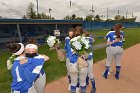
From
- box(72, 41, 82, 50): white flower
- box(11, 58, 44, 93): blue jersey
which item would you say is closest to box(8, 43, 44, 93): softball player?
box(11, 58, 44, 93): blue jersey

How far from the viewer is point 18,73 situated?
3648 mm

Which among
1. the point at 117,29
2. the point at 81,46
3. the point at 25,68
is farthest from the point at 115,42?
the point at 25,68

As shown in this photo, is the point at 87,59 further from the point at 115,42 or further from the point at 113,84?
the point at 113,84

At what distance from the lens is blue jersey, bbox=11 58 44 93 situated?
11.9 ft

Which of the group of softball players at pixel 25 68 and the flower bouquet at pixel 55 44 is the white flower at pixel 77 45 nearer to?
the flower bouquet at pixel 55 44

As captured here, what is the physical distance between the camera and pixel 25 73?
11.9 ft

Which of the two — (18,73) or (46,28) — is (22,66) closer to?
(18,73)

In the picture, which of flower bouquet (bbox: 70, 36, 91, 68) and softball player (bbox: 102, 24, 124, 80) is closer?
flower bouquet (bbox: 70, 36, 91, 68)

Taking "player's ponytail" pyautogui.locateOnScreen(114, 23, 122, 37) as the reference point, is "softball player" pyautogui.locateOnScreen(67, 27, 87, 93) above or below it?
below

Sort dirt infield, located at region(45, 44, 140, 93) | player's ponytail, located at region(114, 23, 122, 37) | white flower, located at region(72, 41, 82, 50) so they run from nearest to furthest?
white flower, located at region(72, 41, 82, 50)
dirt infield, located at region(45, 44, 140, 93)
player's ponytail, located at region(114, 23, 122, 37)

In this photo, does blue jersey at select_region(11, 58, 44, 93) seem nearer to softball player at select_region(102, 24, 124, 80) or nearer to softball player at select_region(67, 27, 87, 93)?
softball player at select_region(67, 27, 87, 93)

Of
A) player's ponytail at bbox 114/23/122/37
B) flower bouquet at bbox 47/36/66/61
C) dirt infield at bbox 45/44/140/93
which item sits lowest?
dirt infield at bbox 45/44/140/93

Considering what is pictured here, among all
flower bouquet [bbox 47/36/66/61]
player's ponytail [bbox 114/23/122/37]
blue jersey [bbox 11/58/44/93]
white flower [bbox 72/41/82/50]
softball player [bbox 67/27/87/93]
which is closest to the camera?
blue jersey [bbox 11/58/44/93]

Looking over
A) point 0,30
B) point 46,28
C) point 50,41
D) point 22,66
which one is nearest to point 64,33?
point 46,28
